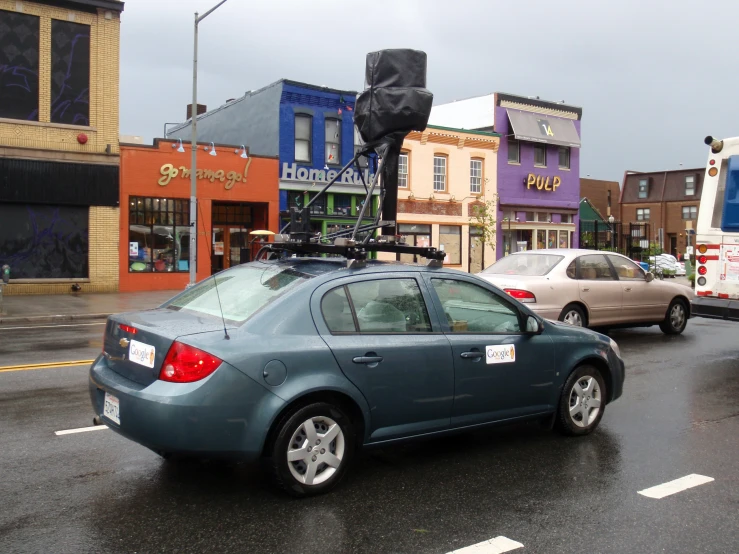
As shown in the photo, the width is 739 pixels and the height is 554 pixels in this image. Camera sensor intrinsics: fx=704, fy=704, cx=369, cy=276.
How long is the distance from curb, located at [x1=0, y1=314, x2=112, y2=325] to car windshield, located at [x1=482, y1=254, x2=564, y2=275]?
9.60m

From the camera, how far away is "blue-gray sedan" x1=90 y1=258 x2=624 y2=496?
4.25 metres

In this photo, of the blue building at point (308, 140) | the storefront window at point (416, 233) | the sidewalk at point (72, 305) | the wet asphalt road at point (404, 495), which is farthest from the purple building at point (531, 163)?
the wet asphalt road at point (404, 495)

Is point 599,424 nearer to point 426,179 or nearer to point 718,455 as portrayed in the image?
point 718,455

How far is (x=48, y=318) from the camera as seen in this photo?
15.8m

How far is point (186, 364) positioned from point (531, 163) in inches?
1330

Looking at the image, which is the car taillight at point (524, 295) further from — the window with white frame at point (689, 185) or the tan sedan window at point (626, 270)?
the window with white frame at point (689, 185)

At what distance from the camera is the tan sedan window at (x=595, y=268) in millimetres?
11528

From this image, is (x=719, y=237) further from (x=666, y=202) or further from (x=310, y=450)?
(x=666, y=202)

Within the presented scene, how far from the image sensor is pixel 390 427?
483 centimetres

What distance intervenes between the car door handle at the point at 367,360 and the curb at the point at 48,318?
13.1 meters

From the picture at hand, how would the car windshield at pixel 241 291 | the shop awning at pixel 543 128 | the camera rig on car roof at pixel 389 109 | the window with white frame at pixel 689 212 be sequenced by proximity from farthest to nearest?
the window with white frame at pixel 689 212
the shop awning at pixel 543 128
the camera rig on car roof at pixel 389 109
the car windshield at pixel 241 291

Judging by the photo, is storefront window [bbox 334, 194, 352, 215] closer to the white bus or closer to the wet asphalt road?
the white bus

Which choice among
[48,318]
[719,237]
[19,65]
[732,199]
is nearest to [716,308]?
[719,237]

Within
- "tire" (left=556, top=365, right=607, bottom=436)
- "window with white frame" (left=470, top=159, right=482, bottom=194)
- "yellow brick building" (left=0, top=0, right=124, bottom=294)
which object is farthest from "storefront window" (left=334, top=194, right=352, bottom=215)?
"tire" (left=556, top=365, right=607, bottom=436)
